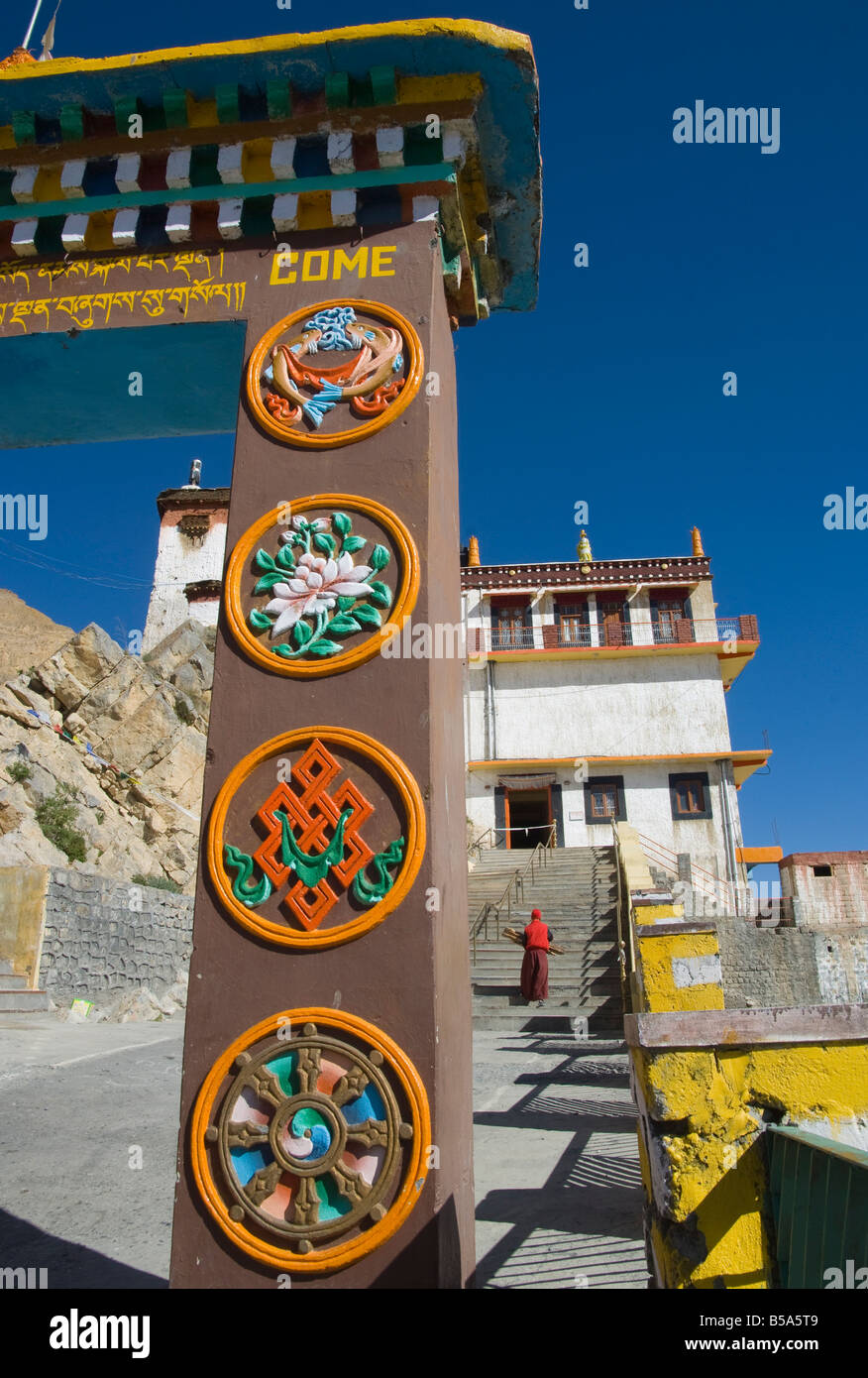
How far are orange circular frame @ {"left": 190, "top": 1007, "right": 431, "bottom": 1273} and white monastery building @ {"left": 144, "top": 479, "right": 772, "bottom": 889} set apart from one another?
22235 millimetres

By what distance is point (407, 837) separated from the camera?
2.96m

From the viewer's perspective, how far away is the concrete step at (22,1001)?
427 inches

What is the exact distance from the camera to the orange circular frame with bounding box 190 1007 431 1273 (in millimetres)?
2602

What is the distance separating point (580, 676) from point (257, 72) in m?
24.2

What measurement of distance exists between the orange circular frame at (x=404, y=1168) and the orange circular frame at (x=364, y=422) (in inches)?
85.6

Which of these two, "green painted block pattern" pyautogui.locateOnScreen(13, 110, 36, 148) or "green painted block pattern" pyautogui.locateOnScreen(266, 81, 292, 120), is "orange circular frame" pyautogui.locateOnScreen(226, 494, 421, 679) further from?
"green painted block pattern" pyautogui.locateOnScreen(13, 110, 36, 148)

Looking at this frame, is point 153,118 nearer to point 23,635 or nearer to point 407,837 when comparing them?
point 407,837

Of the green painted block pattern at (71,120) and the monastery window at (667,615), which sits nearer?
the green painted block pattern at (71,120)

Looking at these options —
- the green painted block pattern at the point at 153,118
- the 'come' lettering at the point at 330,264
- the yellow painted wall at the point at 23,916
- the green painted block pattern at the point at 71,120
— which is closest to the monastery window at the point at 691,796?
the yellow painted wall at the point at 23,916

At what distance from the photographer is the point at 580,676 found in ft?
89.6

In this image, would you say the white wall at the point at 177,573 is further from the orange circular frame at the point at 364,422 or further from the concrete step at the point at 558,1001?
the orange circular frame at the point at 364,422

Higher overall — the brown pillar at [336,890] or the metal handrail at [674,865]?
the metal handrail at [674,865]

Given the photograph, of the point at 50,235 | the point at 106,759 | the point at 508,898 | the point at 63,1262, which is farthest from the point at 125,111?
the point at 106,759

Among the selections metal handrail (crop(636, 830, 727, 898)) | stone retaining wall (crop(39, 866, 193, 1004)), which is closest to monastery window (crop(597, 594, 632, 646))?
metal handrail (crop(636, 830, 727, 898))
